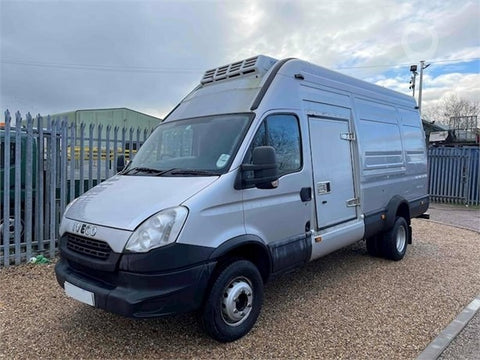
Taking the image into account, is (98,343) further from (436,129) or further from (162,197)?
(436,129)

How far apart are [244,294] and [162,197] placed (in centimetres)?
124

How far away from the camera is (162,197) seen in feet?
10.4

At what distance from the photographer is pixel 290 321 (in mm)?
3891

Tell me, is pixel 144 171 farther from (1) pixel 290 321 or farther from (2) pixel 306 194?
(1) pixel 290 321

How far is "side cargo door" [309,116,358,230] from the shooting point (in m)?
4.50

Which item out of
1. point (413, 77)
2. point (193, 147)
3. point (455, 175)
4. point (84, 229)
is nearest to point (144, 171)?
point (193, 147)

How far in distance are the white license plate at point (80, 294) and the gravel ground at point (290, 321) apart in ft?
1.60

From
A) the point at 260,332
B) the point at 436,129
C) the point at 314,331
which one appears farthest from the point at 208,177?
the point at 436,129

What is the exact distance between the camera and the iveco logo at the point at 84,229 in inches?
126

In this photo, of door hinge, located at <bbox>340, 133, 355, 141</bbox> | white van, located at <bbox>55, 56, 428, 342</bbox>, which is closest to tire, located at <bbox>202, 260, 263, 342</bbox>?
white van, located at <bbox>55, 56, 428, 342</bbox>

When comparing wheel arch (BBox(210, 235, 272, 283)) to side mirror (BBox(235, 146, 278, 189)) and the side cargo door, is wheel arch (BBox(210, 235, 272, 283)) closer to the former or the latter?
side mirror (BBox(235, 146, 278, 189))

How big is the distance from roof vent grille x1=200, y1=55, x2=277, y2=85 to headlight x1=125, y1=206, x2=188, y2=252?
6.74ft

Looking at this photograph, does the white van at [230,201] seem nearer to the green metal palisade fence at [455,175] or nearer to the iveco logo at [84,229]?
the iveco logo at [84,229]

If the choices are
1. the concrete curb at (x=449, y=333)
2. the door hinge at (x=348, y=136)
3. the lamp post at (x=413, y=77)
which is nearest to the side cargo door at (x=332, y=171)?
the door hinge at (x=348, y=136)
